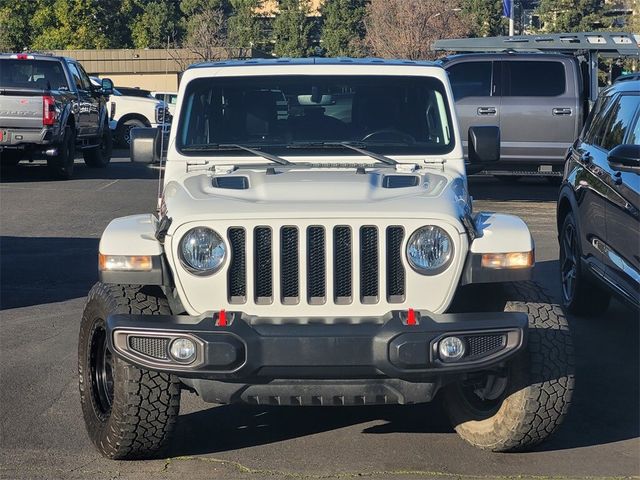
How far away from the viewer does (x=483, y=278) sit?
16.9 ft

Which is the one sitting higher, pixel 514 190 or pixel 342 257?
pixel 342 257

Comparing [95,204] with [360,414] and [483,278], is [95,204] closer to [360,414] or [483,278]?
[360,414]

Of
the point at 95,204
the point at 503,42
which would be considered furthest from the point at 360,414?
the point at 503,42

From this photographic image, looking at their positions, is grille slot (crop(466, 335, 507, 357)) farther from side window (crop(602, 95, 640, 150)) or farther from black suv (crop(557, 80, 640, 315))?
side window (crop(602, 95, 640, 150))

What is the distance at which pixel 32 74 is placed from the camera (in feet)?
63.3

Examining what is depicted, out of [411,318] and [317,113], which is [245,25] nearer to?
[317,113]

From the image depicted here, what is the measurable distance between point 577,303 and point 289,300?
4.12m

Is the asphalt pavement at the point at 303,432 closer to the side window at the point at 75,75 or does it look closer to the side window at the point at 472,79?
the side window at the point at 472,79

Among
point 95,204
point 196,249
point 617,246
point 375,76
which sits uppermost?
point 375,76

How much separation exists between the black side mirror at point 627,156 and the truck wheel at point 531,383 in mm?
1646

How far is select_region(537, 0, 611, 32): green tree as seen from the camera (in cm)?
5572

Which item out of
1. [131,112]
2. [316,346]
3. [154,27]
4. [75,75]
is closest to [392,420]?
[316,346]

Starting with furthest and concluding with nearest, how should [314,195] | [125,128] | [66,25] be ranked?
[66,25], [125,128], [314,195]

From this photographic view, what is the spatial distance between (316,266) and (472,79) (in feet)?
39.7
